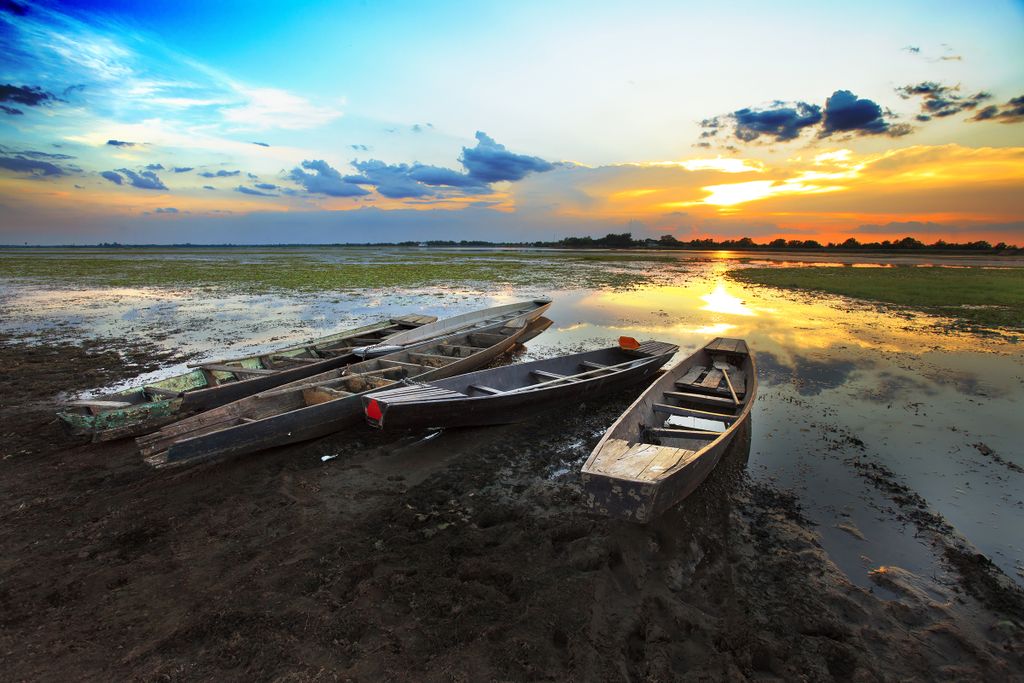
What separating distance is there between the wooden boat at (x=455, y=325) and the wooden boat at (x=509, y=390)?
2.84 m

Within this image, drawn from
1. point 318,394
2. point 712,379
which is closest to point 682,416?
point 712,379

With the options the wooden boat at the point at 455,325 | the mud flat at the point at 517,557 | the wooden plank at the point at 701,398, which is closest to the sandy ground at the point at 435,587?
the mud flat at the point at 517,557

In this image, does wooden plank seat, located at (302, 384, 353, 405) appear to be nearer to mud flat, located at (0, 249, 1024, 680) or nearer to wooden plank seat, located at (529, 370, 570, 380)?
mud flat, located at (0, 249, 1024, 680)

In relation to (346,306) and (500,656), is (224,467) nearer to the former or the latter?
(500,656)

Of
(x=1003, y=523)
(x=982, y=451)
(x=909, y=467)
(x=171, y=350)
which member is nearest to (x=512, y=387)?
(x=909, y=467)

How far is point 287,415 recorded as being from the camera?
20.5 feet

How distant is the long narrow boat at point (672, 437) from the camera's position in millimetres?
4055

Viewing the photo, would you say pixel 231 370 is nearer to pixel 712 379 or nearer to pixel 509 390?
pixel 509 390

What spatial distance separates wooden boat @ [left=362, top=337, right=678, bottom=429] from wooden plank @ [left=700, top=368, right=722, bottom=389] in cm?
126

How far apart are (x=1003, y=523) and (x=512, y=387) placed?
6884mm

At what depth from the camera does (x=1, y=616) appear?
3.55 m

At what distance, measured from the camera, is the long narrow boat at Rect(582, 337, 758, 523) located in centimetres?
405

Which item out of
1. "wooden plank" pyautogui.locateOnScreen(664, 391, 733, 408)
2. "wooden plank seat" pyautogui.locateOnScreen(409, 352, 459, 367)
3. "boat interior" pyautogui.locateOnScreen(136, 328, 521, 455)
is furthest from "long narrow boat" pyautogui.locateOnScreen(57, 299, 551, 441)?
"wooden plank" pyautogui.locateOnScreen(664, 391, 733, 408)

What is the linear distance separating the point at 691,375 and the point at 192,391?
9257mm
